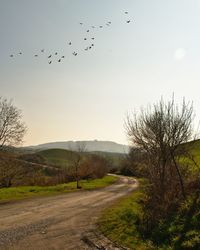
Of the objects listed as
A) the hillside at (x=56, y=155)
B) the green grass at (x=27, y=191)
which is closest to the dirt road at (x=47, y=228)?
the green grass at (x=27, y=191)

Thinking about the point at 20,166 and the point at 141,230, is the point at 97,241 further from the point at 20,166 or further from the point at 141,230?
the point at 20,166

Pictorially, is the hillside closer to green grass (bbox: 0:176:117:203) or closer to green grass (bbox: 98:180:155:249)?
green grass (bbox: 0:176:117:203)

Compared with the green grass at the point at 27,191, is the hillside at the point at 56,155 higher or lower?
higher

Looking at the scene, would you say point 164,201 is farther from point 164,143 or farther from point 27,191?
point 27,191

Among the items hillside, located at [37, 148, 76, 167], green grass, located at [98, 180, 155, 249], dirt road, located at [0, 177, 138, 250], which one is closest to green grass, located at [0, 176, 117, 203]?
dirt road, located at [0, 177, 138, 250]

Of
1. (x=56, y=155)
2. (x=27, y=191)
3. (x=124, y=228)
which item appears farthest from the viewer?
(x=56, y=155)

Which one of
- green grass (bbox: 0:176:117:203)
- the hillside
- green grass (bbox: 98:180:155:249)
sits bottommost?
green grass (bbox: 98:180:155:249)

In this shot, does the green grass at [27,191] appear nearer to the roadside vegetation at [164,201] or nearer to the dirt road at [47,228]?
the dirt road at [47,228]

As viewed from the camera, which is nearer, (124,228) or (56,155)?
(124,228)

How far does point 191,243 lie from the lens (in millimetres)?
11016

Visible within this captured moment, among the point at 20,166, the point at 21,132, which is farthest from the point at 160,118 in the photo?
the point at 20,166

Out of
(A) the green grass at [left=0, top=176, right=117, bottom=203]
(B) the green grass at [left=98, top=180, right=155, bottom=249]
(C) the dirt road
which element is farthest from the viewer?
(A) the green grass at [left=0, top=176, right=117, bottom=203]

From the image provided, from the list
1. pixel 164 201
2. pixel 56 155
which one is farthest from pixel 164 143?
pixel 56 155

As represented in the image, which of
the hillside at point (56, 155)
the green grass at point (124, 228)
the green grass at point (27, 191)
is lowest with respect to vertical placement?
the green grass at point (124, 228)
